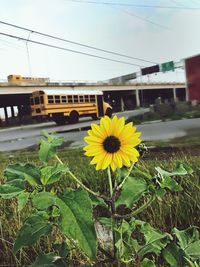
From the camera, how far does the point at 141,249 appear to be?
1.27 m

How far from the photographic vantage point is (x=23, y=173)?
1.20 m

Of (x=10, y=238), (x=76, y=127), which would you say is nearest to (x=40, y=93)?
(x=76, y=127)

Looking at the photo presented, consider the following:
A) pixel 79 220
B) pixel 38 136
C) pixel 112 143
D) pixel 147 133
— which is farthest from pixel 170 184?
pixel 38 136

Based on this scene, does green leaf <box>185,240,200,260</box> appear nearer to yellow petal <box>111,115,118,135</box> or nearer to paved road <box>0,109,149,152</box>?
yellow petal <box>111,115,118,135</box>

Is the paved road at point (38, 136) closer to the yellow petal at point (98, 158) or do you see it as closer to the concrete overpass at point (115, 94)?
the yellow petal at point (98, 158)

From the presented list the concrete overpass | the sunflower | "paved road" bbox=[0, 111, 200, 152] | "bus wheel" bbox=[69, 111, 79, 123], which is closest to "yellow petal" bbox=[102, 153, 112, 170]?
the sunflower

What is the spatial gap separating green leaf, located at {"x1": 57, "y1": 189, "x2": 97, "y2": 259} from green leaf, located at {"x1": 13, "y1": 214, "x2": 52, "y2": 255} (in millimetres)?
172

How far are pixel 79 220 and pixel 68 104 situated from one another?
42.7 feet

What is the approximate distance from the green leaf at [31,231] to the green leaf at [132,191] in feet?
0.74

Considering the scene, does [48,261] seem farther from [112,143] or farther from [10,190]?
[112,143]

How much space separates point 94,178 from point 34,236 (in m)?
1.87

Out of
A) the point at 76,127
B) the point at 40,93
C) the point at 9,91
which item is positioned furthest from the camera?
the point at 9,91

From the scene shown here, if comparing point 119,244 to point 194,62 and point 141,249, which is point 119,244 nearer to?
point 141,249

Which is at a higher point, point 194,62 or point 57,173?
point 194,62
